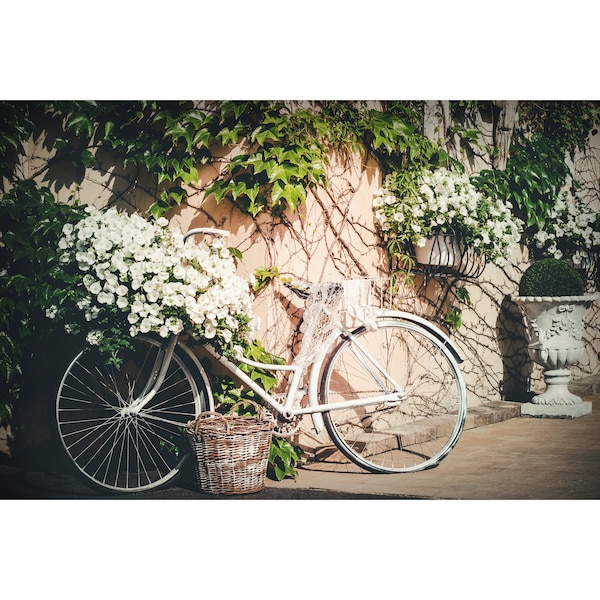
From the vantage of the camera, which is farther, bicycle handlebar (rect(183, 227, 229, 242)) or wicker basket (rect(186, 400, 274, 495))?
bicycle handlebar (rect(183, 227, 229, 242))

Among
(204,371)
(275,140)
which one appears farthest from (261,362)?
(275,140)

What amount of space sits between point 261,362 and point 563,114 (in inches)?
81.1

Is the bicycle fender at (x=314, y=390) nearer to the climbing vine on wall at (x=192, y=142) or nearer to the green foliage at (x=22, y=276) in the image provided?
the climbing vine on wall at (x=192, y=142)

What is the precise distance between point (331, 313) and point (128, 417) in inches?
43.4

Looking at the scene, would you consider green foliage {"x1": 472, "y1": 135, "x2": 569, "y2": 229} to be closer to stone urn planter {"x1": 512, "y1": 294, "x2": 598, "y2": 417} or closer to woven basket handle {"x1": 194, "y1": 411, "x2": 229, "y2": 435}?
stone urn planter {"x1": 512, "y1": 294, "x2": 598, "y2": 417}

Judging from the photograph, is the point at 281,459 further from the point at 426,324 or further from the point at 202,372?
the point at 426,324

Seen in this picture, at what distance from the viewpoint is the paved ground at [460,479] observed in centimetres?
374

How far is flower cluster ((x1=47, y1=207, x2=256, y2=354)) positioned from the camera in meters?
3.50

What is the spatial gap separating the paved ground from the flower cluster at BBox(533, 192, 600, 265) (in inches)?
40.2

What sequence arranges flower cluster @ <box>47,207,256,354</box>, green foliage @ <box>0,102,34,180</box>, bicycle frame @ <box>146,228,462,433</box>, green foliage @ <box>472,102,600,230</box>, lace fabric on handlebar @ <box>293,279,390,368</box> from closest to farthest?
flower cluster @ <box>47,207,256,354</box> → bicycle frame @ <box>146,228,462,433</box> → lace fabric on handlebar @ <box>293,279,390,368</box> → green foliage @ <box>0,102,34,180</box> → green foliage @ <box>472,102,600,230</box>

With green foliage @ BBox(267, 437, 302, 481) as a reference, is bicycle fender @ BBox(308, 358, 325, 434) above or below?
above

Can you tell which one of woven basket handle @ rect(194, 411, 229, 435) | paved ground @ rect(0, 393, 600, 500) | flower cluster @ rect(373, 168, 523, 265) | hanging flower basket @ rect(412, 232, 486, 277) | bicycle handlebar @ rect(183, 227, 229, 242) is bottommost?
paved ground @ rect(0, 393, 600, 500)

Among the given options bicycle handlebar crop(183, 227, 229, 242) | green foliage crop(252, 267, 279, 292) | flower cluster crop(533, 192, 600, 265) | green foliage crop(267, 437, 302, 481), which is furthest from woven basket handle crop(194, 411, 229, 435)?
flower cluster crop(533, 192, 600, 265)

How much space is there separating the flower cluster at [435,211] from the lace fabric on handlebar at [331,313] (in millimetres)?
508
